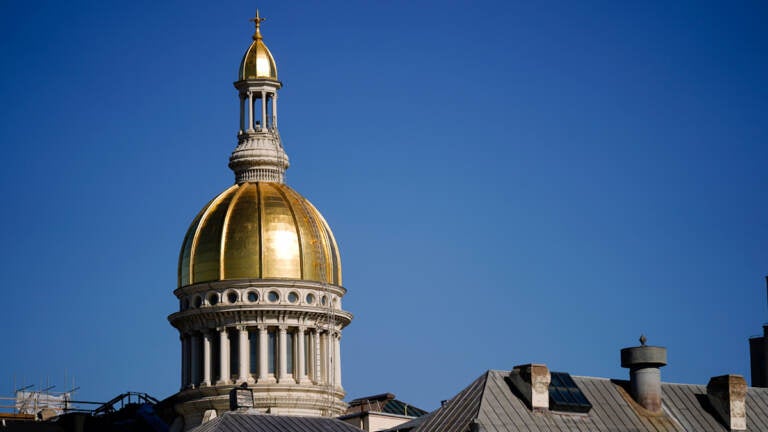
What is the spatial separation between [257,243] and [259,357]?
732 cm

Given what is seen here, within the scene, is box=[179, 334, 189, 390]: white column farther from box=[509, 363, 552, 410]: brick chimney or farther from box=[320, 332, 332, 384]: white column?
box=[509, 363, 552, 410]: brick chimney

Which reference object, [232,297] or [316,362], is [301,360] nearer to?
[316,362]

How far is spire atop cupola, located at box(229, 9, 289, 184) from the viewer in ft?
462

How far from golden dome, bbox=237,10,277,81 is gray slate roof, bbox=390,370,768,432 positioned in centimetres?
6349

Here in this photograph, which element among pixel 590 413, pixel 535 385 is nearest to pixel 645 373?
pixel 590 413

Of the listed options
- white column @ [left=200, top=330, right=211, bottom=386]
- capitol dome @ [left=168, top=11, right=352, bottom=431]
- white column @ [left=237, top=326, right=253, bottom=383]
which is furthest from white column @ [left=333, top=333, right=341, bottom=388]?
white column @ [left=200, top=330, right=211, bottom=386]

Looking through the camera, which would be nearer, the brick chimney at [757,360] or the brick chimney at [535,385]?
the brick chimney at [535,385]

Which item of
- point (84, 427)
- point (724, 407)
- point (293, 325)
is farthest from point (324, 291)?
point (724, 407)

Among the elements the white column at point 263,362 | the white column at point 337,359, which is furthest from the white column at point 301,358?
the white column at point 337,359

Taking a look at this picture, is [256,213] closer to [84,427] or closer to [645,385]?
[84,427]

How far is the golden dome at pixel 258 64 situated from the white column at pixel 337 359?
18994 millimetres

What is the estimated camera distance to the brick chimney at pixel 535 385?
76.4m

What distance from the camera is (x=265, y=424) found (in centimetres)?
8975

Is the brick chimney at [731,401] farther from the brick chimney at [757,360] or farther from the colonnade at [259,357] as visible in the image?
the colonnade at [259,357]
